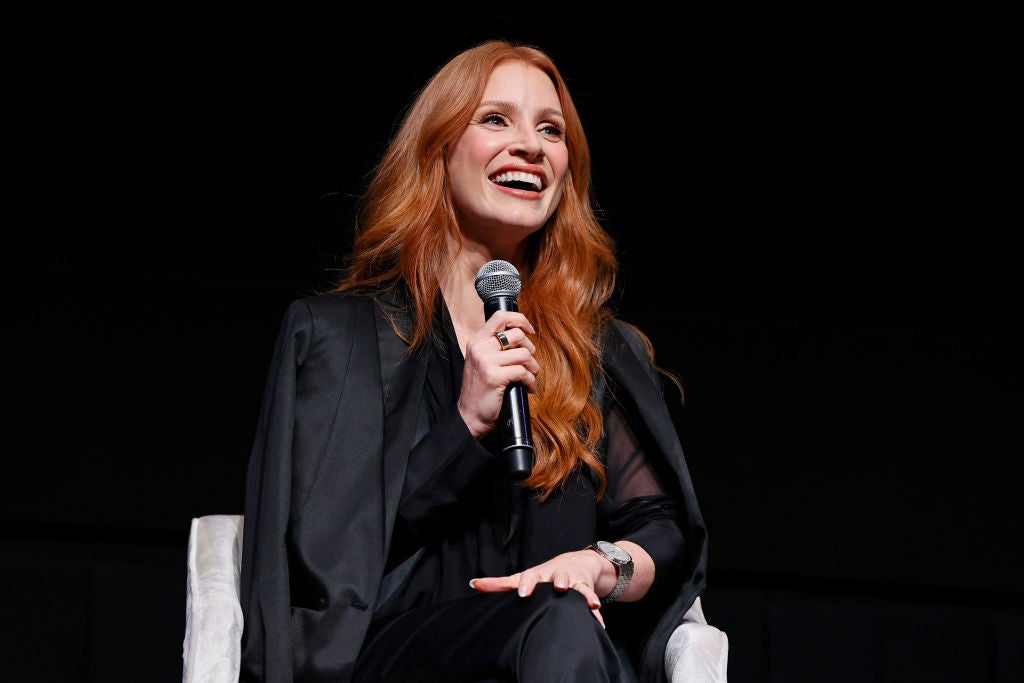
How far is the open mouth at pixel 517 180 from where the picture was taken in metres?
1.66

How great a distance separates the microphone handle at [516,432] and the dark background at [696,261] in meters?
1.21

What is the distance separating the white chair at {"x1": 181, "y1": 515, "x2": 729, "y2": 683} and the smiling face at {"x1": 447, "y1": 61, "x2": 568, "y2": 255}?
0.53m

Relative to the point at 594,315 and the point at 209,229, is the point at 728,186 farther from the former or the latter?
the point at 209,229

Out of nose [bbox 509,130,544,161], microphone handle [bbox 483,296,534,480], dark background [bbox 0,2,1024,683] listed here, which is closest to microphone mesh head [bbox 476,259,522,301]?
microphone handle [bbox 483,296,534,480]

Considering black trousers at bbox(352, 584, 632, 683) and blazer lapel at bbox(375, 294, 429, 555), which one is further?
blazer lapel at bbox(375, 294, 429, 555)

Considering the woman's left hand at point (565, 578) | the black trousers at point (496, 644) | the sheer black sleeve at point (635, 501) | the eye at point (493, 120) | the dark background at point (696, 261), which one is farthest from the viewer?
the dark background at point (696, 261)

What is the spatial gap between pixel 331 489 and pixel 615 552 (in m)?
0.35

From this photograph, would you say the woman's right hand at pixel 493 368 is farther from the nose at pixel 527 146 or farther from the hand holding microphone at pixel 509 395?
the nose at pixel 527 146

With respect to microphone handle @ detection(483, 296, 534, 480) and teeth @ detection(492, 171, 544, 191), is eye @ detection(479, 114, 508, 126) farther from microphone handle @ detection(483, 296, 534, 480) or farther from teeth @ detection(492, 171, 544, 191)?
microphone handle @ detection(483, 296, 534, 480)

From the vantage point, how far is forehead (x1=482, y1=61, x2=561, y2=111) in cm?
169

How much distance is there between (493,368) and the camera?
141 centimetres

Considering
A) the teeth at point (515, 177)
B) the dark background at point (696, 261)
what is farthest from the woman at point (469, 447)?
the dark background at point (696, 261)

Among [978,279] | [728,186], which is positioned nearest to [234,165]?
[728,186]

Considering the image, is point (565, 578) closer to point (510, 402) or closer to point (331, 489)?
point (510, 402)
